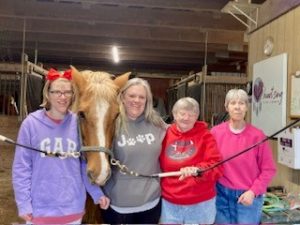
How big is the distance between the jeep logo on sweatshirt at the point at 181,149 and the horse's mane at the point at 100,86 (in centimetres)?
35

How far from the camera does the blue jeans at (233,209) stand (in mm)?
1752

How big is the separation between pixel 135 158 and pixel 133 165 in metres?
0.03

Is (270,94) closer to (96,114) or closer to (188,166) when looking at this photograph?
(188,166)

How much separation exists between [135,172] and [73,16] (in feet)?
8.84

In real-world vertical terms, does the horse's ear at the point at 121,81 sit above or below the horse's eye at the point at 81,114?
above

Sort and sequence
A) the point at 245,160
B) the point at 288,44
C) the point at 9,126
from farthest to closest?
the point at 9,126 < the point at 288,44 < the point at 245,160

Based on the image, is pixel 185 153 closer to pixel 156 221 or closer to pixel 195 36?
pixel 156 221

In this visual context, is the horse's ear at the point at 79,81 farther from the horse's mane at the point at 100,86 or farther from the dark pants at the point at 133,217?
the dark pants at the point at 133,217

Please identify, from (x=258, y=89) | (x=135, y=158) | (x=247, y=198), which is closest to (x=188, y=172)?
(x=135, y=158)

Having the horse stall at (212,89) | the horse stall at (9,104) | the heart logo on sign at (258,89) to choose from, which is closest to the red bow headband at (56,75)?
the heart logo on sign at (258,89)

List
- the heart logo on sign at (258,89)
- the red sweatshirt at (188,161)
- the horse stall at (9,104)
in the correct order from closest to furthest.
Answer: the red sweatshirt at (188,161) < the heart logo on sign at (258,89) < the horse stall at (9,104)

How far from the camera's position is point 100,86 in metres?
1.46

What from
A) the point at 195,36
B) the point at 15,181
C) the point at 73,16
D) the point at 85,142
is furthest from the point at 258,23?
the point at 15,181

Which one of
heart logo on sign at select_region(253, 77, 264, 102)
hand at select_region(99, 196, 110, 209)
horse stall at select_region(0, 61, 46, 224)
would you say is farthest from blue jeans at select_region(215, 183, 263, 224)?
horse stall at select_region(0, 61, 46, 224)
